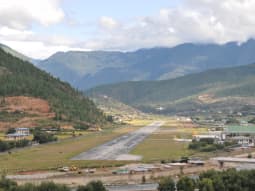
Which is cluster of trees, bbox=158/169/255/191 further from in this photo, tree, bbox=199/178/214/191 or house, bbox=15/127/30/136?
house, bbox=15/127/30/136

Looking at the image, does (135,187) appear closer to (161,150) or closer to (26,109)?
(161,150)

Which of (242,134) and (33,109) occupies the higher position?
(33,109)

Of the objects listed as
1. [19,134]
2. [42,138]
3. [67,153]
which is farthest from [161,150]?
[19,134]

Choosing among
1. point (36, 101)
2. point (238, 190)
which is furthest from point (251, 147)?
point (36, 101)

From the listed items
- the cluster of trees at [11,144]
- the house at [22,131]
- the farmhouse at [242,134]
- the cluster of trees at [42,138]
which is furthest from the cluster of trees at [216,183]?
the house at [22,131]

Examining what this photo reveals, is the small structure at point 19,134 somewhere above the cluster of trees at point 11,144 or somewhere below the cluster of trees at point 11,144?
above

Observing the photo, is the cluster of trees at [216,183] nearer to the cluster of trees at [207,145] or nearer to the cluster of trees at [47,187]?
the cluster of trees at [47,187]
